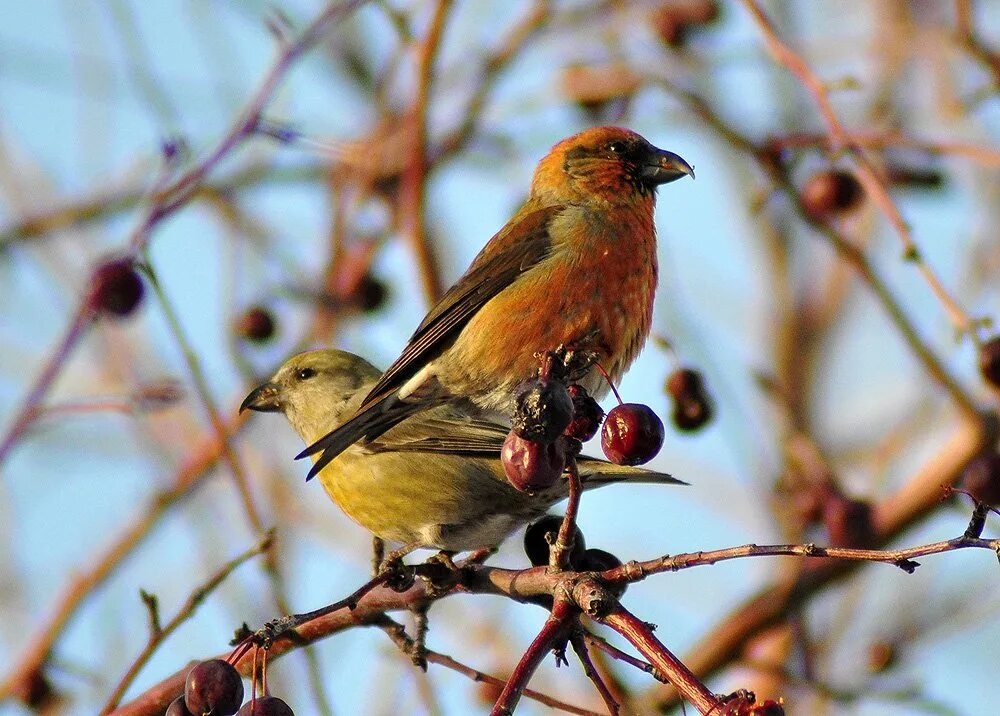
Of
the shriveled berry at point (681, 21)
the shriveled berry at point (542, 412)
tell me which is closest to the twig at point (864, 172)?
the shriveled berry at point (542, 412)

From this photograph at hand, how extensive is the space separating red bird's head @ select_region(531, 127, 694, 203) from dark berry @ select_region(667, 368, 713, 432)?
42.3 inches

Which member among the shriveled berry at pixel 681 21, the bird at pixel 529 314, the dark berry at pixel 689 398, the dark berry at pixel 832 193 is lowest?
the dark berry at pixel 689 398

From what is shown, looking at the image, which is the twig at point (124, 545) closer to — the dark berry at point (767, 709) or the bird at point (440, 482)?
the bird at point (440, 482)

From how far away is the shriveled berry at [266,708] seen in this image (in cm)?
234

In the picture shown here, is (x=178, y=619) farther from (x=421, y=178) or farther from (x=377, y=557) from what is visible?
(x=421, y=178)

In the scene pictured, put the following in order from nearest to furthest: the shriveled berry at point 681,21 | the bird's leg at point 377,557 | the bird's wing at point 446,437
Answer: the bird's leg at point 377,557, the bird's wing at point 446,437, the shriveled berry at point 681,21

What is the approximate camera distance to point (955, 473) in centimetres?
428

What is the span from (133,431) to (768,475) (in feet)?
9.87

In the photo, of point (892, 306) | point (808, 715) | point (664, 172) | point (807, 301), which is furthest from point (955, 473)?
point (807, 301)

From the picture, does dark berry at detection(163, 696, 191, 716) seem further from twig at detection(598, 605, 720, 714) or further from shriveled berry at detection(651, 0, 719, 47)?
shriveled berry at detection(651, 0, 719, 47)

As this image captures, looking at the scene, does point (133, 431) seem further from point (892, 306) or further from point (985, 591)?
point (985, 591)

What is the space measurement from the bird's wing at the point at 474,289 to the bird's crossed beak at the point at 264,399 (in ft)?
2.94

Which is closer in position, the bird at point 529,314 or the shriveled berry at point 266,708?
the shriveled berry at point 266,708

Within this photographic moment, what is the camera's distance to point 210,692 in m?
2.43
